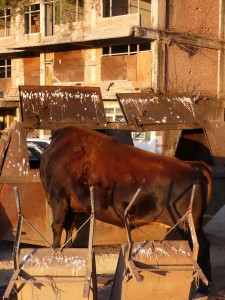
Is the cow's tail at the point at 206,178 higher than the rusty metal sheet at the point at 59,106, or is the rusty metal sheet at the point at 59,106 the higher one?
the rusty metal sheet at the point at 59,106

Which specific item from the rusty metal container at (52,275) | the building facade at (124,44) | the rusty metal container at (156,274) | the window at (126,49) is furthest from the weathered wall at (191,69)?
the rusty metal container at (52,275)

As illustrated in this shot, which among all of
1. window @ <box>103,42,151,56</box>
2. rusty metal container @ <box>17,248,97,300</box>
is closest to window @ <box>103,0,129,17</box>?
window @ <box>103,42,151,56</box>

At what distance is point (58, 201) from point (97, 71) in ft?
68.6

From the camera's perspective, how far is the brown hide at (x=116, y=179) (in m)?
5.82

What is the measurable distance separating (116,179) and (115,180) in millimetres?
16

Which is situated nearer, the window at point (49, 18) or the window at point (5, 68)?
the window at point (49, 18)

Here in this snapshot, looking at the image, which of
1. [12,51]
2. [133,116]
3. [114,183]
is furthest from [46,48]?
→ [114,183]

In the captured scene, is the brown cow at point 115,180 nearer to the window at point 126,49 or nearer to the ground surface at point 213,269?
the ground surface at point 213,269

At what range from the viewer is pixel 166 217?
229 inches

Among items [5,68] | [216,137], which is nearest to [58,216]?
[216,137]

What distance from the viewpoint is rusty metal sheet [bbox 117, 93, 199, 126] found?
25.4ft

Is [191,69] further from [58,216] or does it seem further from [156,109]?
[58,216]

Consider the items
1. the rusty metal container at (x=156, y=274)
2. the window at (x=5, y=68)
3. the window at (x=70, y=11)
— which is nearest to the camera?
the rusty metal container at (x=156, y=274)

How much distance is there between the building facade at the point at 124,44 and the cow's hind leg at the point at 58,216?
59.3ft
